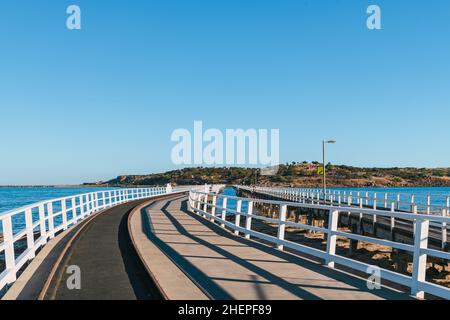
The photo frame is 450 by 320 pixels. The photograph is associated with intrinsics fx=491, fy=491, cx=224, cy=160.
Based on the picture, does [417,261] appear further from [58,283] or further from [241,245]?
[241,245]

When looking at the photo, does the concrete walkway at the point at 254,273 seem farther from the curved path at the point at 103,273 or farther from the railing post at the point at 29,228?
the railing post at the point at 29,228

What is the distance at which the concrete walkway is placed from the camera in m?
7.55

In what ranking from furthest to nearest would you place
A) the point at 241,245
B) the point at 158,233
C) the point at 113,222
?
the point at 113,222
the point at 158,233
the point at 241,245

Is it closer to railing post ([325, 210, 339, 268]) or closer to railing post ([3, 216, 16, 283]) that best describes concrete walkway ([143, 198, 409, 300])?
railing post ([325, 210, 339, 268])

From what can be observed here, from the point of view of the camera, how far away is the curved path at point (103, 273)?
7.61 metres

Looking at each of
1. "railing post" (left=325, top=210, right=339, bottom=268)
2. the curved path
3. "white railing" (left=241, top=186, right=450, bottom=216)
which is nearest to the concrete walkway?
"railing post" (left=325, top=210, right=339, bottom=268)

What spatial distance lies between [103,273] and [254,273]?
114 inches

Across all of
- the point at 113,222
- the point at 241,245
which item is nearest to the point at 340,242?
the point at 113,222

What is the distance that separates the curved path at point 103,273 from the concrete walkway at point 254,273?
0.90 metres

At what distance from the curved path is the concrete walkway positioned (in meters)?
0.90

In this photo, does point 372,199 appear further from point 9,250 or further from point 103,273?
point 9,250
